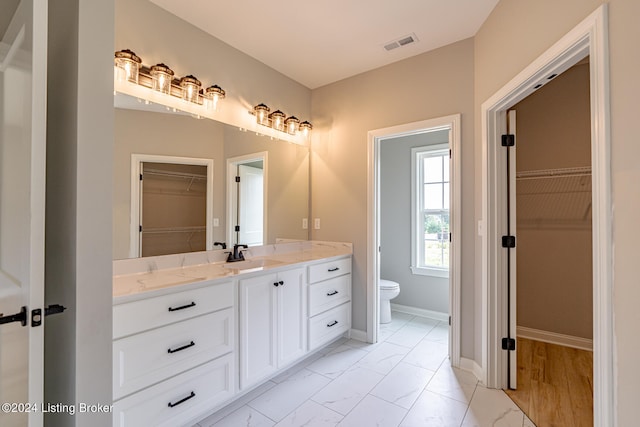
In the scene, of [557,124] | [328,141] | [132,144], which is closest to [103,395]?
[132,144]

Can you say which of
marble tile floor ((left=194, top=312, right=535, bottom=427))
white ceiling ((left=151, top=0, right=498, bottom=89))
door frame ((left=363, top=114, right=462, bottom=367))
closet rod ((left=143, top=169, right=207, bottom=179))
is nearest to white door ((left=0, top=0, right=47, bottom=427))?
closet rod ((left=143, top=169, right=207, bottom=179))

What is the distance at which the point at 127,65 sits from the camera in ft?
5.86

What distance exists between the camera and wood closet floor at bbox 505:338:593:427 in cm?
180

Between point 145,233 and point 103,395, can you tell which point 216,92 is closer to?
point 145,233

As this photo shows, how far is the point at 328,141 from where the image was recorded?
10.5ft

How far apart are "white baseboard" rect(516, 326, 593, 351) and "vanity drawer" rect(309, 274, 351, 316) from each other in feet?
6.05

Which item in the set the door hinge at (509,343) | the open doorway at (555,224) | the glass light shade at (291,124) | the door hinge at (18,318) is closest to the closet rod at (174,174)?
the glass light shade at (291,124)

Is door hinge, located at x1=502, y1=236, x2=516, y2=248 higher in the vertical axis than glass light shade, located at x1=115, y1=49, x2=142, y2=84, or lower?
lower

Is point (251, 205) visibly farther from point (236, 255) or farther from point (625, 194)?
point (625, 194)

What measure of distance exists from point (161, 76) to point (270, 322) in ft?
6.05

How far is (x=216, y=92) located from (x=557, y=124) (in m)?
3.15

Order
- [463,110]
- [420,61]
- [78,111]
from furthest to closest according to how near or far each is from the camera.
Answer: [420,61] → [463,110] → [78,111]

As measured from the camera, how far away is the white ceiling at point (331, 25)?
6.61 feet

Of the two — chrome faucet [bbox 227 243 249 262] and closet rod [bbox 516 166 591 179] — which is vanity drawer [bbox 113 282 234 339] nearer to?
chrome faucet [bbox 227 243 249 262]
